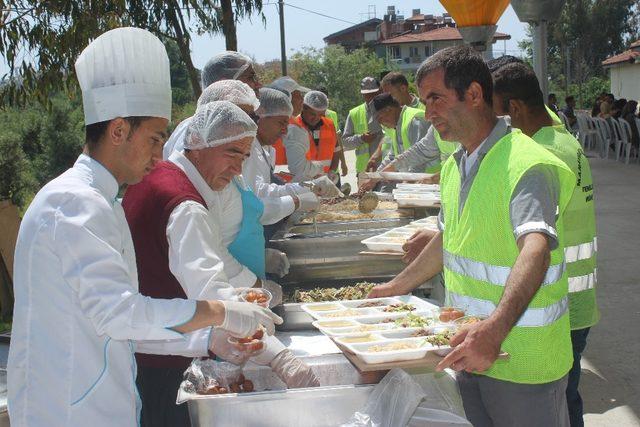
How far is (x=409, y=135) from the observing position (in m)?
5.63

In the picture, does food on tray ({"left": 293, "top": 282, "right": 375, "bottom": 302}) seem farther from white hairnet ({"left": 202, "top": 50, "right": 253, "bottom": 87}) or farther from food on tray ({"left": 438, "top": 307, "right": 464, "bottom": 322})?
white hairnet ({"left": 202, "top": 50, "right": 253, "bottom": 87})

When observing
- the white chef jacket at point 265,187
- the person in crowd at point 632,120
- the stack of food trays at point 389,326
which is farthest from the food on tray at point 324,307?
the person in crowd at point 632,120

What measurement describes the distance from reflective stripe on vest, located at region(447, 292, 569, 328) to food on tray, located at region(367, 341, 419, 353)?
0.20m

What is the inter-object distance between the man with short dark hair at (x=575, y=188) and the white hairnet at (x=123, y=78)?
4.32ft

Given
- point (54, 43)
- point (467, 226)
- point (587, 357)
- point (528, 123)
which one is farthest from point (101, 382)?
point (54, 43)

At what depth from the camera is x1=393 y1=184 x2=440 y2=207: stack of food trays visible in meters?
4.16

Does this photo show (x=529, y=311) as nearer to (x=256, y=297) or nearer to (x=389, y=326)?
(x=389, y=326)

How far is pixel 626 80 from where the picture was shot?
29844 millimetres

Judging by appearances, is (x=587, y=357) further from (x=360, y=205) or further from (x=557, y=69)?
(x=557, y=69)

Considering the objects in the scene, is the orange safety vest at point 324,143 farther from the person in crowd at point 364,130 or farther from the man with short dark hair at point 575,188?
the man with short dark hair at point 575,188

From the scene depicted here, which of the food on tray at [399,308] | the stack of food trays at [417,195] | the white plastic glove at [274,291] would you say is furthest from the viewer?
the stack of food trays at [417,195]

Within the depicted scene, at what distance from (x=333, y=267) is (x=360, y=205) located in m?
1.04

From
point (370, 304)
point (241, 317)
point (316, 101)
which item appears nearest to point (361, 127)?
point (316, 101)

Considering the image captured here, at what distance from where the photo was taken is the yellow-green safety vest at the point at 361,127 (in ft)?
24.9
